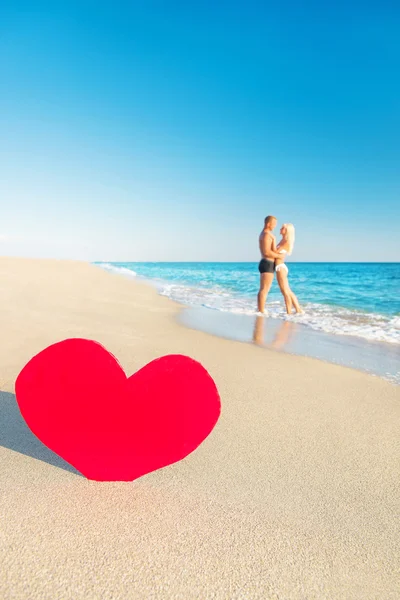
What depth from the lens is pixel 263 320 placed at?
6.42m

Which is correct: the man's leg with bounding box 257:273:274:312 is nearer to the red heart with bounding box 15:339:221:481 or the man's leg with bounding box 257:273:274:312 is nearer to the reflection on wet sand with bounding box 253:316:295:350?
the reflection on wet sand with bounding box 253:316:295:350

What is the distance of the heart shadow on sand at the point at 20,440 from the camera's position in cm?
159

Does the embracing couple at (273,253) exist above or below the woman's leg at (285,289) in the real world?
above

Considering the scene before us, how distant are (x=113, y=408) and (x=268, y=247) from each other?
6.74 metres

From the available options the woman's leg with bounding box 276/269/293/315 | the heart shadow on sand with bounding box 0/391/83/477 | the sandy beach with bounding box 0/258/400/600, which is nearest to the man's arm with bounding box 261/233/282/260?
the woman's leg with bounding box 276/269/293/315

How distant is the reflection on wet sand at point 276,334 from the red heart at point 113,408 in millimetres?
2920

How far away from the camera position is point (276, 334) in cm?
506

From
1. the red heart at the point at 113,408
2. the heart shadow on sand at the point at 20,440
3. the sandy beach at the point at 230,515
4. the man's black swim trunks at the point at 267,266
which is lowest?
the heart shadow on sand at the point at 20,440

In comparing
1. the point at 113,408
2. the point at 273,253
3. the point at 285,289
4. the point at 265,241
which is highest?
the point at 265,241

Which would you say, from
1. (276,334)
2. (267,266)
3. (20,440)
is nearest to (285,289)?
(267,266)

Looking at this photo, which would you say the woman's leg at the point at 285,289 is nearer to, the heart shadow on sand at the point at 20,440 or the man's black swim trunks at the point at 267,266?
the man's black swim trunks at the point at 267,266

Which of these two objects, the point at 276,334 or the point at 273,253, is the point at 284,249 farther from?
the point at 276,334

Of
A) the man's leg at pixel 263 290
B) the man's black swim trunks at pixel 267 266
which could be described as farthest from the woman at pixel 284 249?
the man's leg at pixel 263 290

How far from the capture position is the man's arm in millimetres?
7650
